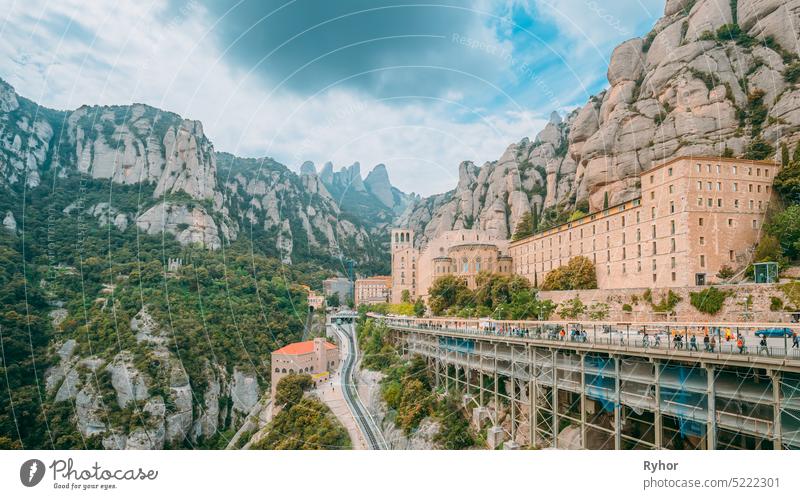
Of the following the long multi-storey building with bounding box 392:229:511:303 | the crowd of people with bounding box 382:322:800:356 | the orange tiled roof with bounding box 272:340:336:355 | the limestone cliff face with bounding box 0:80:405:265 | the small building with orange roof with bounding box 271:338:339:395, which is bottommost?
the small building with orange roof with bounding box 271:338:339:395

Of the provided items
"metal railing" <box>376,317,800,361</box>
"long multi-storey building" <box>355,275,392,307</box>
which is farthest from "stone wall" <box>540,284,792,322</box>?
"long multi-storey building" <box>355,275,392,307</box>

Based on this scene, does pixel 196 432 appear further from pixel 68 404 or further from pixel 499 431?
pixel 499 431

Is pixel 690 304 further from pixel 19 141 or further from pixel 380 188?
pixel 19 141

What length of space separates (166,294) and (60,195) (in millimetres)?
10967

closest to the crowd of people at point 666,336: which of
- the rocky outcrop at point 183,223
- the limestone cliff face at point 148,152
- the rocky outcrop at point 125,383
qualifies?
the rocky outcrop at point 125,383

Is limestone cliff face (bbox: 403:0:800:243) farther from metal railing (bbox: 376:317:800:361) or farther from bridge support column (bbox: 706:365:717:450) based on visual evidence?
bridge support column (bbox: 706:365:717:450)

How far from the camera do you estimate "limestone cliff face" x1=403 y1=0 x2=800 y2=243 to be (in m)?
16.1

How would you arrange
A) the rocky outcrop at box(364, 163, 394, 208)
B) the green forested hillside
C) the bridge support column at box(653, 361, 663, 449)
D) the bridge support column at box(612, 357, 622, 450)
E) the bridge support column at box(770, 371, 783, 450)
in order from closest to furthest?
the bridge support column at box(770, 371, 783, 450) < the bridge support column at box(653, 361, 663, 449) < the bridge support column at box(612, 357, 622, 450) < the green forested hillside < the rocky outcrop at box(364, 163, 394, 208)

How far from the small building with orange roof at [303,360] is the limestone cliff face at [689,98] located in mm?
15943

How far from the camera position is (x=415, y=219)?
4081 cm

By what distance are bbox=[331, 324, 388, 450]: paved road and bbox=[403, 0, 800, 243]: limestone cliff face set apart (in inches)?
570

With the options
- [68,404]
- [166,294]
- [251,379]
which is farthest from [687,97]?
[68,404]

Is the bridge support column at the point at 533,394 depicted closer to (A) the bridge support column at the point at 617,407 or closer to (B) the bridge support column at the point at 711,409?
(A) the bridge support column at the point at 617,407

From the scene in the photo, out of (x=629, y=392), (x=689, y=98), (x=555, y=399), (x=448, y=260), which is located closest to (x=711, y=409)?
(x=629, y=392)
